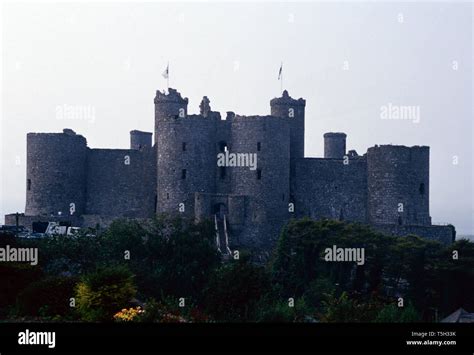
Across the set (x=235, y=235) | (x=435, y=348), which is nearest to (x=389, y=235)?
(x=235, y=235)

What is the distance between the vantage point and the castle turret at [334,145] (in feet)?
190

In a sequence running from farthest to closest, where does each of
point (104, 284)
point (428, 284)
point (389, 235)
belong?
point (389, 235) < point (428, 284) < point (104, 284)

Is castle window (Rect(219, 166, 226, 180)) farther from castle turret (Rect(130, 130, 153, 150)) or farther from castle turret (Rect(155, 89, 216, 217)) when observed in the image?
castle turret (Rect(130, 130, 153, 150))

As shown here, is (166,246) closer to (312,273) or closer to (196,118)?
(312,273)

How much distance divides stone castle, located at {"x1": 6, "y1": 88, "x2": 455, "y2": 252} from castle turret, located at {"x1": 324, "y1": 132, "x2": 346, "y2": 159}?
3536 millimetres

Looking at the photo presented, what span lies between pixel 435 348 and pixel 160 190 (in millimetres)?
29547

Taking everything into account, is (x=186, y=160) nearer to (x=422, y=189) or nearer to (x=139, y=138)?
(x=139, y=138)

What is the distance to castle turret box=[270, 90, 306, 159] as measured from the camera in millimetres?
53000

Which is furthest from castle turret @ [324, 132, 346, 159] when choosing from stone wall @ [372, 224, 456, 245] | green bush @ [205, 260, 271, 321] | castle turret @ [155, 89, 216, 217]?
green bush @ [205, 260, 271, 321]

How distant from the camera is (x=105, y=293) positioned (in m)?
28.5

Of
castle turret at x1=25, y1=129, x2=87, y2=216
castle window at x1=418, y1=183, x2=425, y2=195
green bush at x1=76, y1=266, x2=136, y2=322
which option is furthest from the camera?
castle turret at x1=25, y1=129, x2=87, y2=216

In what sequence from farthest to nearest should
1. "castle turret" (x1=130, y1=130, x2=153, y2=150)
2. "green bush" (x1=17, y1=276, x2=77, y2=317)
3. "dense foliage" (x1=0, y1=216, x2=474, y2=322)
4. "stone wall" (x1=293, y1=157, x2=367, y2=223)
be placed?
"castle turret" (x1=130, y1=130, x2=153, y2=150), "stone wall" (x1=293, y1=157, x2=367, y2=223), "dense foliage" (x1=0, y1=216, x2=474, y2=322), "green bush" (x1=17, y1=276, x2=77, y2=317)

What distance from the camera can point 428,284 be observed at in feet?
141

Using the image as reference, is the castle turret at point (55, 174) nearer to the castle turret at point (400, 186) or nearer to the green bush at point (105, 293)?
the castle turret at point (400, 186)
